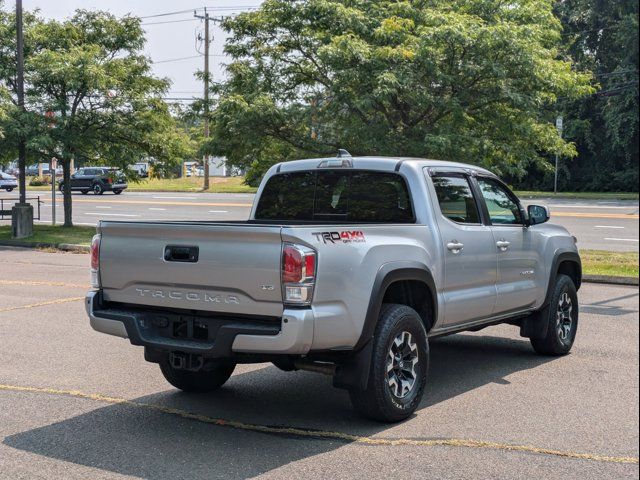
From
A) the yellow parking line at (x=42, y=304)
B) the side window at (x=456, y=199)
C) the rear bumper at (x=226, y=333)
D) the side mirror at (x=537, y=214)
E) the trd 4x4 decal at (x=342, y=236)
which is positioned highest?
the side window at (x=456, y=199)

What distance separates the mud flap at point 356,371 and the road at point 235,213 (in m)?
14.8

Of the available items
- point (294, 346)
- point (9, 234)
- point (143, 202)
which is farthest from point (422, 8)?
point (143, 202)

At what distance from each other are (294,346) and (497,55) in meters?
13.9

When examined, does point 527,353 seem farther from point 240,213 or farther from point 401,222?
point 240,213

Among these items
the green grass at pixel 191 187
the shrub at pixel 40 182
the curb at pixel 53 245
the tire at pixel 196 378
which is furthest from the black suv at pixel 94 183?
the tire at pixel 196 378

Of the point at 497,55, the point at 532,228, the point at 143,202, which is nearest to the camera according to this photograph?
the point at 532,228

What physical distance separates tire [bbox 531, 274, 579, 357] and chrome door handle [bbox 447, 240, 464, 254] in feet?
5.30

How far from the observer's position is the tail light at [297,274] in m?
5.09

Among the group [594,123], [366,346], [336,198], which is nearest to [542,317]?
[336,198]

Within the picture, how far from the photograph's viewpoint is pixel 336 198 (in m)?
Result: 6.86

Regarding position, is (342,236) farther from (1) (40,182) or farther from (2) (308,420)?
(1) (40,182)

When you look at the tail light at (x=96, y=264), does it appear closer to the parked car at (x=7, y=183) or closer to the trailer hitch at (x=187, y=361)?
the trailer hitch at (x=187, y=361)

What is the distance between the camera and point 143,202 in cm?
3950

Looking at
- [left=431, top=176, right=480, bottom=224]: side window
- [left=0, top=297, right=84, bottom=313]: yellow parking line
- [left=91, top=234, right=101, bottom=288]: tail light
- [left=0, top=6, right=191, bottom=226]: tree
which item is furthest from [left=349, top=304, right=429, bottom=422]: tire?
[left=0, top=6, right=191, bottom=226]: tree
